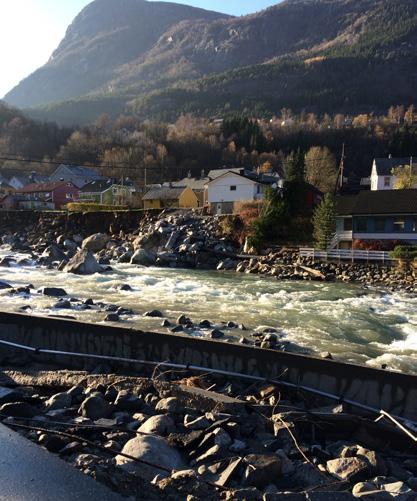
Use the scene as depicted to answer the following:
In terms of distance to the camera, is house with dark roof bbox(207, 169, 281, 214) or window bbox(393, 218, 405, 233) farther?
house with dark roof bbox(207, 169, 281, 214)

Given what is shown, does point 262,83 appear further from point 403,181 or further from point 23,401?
point 23,401

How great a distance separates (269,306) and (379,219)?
1617 centimetres

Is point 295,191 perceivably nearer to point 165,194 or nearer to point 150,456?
point 165,194

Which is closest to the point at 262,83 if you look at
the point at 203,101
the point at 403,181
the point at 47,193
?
the point at 203,101

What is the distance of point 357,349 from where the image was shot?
1248cm

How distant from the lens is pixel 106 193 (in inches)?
2591

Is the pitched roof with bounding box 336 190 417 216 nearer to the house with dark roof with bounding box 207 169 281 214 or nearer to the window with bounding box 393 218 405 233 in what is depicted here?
the window with bounding box 393 218 405 233

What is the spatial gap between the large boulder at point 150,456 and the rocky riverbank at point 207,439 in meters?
0.01

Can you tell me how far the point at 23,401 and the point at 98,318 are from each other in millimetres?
7396

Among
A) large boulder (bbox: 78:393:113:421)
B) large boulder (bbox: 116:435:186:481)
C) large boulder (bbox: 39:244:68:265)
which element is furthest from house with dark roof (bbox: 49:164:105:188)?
large boulder (bbox: 116:435:186:481)

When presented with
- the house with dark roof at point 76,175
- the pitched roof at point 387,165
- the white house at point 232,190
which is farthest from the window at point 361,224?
the house with dark roof at point 76,175

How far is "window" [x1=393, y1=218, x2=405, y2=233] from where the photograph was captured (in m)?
29.8

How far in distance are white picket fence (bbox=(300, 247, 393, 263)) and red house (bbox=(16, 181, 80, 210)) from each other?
48518 mm

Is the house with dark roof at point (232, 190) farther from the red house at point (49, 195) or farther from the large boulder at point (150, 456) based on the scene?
the large boulder at point (150, 456)
